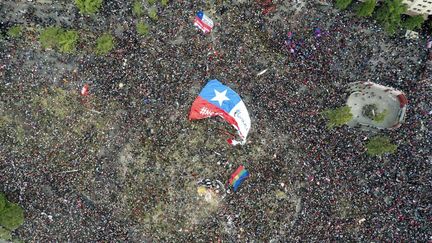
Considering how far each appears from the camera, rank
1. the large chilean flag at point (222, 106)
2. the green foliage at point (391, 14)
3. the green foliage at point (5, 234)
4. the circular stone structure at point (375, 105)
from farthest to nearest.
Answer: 1. the circular stone structure at point (375, 105)
2. the green foliage at point (5, 234)
3. the large chilean flag at point (222, 106)
4. the green foliage at point (391, 14)

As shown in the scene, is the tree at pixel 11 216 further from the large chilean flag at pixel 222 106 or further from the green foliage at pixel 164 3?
the green foliage at pixel 164 3

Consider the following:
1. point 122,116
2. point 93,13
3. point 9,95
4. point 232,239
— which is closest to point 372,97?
point 232,239

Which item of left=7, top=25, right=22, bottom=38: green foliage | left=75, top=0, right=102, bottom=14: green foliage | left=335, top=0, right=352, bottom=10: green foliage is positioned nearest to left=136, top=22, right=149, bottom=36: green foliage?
left=75, top=0, right=102, bottom=14: green foliage

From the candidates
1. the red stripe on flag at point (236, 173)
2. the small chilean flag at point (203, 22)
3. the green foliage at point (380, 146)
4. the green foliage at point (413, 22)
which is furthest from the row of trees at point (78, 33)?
the green foliage at point (380, 146)

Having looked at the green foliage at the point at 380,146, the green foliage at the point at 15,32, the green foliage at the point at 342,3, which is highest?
the green foliage at the point at 342,3

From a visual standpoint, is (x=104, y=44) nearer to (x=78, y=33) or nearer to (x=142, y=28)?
(x=78, y=33)

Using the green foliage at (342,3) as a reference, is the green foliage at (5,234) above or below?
below

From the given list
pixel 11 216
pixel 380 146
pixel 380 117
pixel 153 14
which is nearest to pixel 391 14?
pixel 380 117
